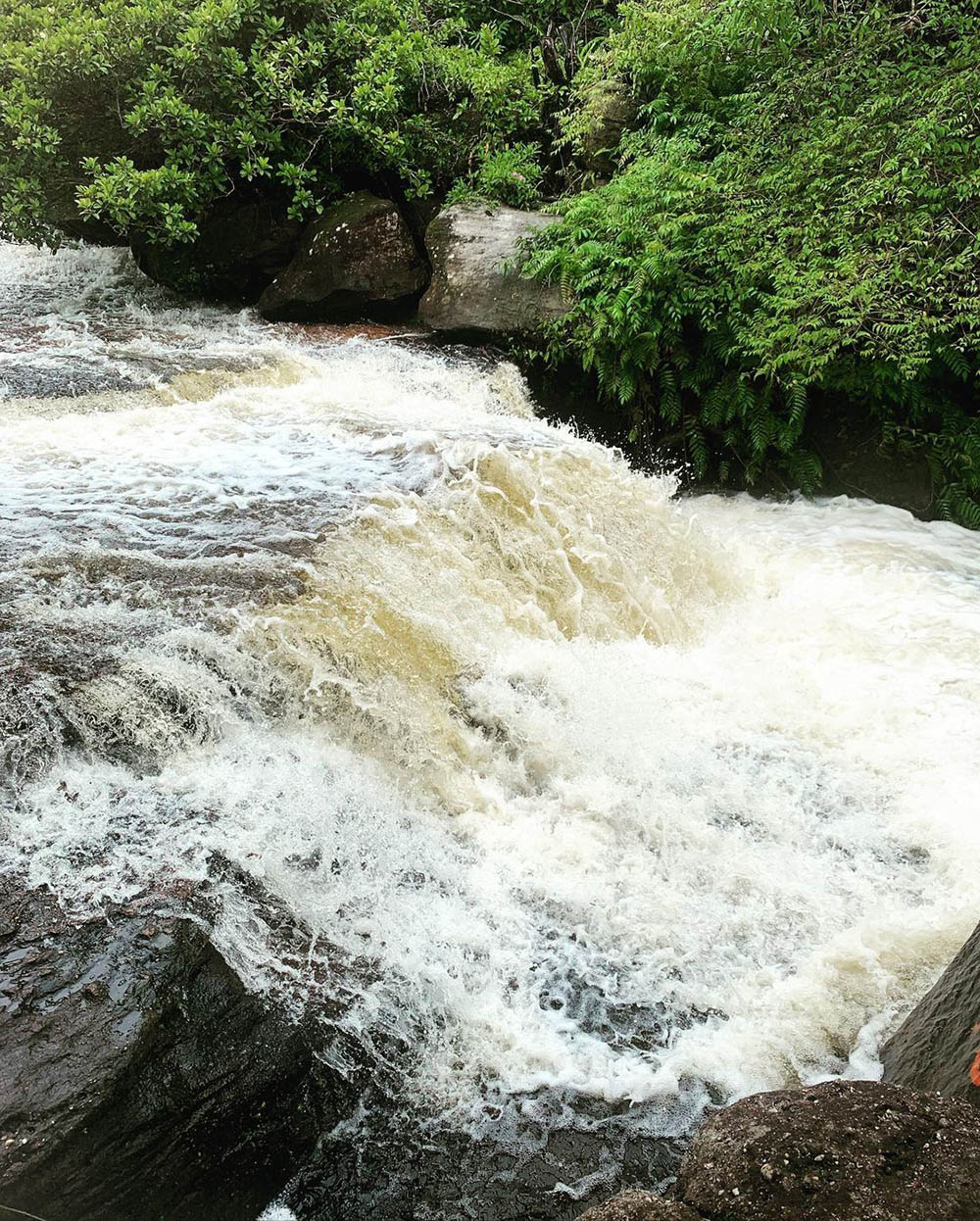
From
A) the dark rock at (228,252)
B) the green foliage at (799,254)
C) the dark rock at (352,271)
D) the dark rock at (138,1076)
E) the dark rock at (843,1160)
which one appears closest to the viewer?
the dark rock at (843,1160)

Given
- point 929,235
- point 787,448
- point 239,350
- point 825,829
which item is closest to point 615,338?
point 787,448

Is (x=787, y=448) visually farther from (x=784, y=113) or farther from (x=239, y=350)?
(x=239, y=350)

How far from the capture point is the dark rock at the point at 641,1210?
1.70m

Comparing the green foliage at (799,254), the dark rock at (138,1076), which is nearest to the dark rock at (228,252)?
the green foliage at (799,254)

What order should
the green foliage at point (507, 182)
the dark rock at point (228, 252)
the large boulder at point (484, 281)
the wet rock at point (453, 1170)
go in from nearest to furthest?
the wet rock at point (453, 1170), the large boulder at point (484, 281), the green foliage at point (507, 182), the dark rock at point (228, 252)

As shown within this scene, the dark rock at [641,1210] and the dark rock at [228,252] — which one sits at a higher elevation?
the dark rock at [228,252]

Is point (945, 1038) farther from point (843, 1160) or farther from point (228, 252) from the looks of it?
point (228, 252)

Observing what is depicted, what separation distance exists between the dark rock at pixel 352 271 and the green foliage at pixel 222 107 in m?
0.42

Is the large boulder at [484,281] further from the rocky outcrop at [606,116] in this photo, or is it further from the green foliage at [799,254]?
the rocky outcrop at [606,116]

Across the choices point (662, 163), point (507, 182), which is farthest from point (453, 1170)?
point (507, 182)

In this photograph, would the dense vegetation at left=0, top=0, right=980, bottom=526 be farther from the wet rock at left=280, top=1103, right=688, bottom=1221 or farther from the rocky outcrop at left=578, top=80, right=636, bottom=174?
the wet rock at left=280, top=1103, right=688, bottom=1221

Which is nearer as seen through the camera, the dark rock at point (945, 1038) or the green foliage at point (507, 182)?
the dark rock at point (945, 1038)

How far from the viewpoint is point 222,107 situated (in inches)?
324

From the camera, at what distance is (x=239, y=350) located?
7.15m
